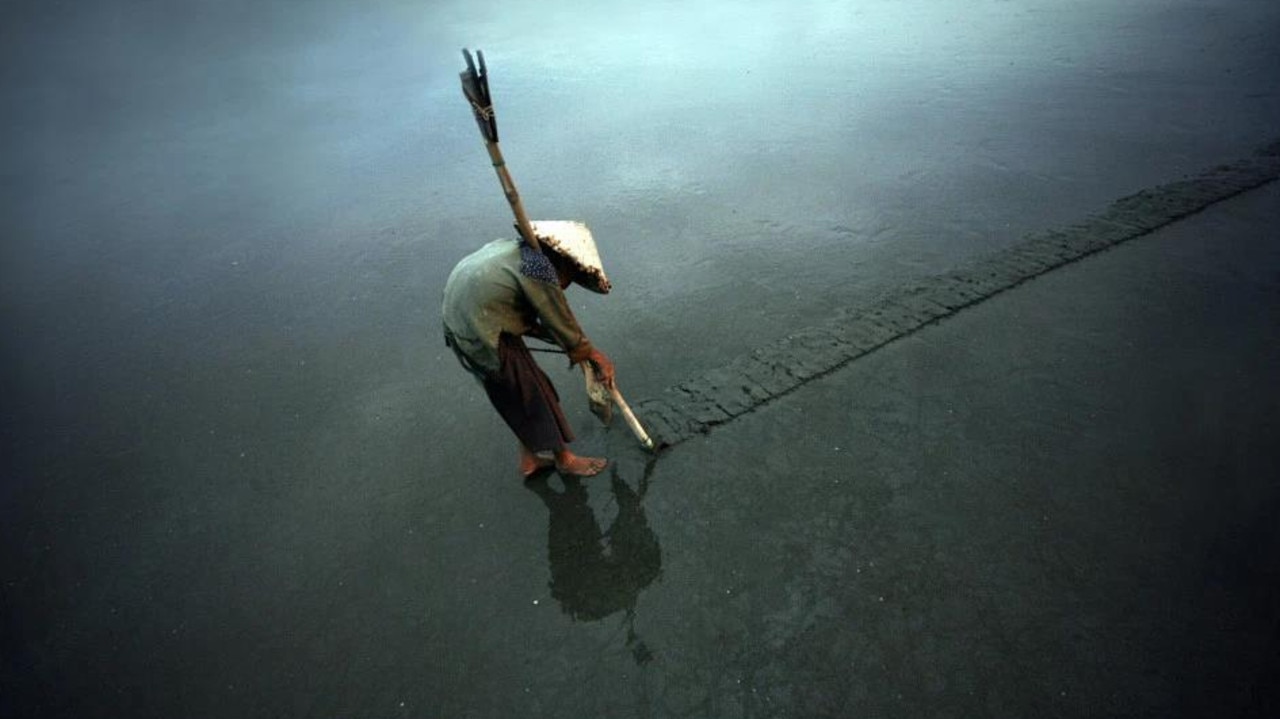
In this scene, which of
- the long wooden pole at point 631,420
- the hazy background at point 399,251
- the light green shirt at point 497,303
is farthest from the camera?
the long wooden pole at point 631,420

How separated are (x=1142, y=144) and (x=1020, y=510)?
17.7 ft

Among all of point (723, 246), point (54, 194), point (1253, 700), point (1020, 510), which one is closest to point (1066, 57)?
point (723, 246)

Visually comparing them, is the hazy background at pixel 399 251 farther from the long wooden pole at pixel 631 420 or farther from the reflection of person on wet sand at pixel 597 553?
the long wooden pole at pixel 631 420

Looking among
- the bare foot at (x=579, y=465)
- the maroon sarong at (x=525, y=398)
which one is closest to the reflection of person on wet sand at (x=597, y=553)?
the bare foot at (x=579, y=465)

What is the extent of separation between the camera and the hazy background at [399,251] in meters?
3.15

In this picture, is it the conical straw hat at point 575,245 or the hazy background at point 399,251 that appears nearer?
the conical straw hat at point 575,245

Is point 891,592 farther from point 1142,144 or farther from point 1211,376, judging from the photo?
point 1142,144

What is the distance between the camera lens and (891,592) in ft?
9.05

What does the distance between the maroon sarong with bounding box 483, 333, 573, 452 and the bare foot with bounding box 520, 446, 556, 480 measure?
0.65 feet

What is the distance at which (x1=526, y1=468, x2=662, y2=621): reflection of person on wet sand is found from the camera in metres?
2.93

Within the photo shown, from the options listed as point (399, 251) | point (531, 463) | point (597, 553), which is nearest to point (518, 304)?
point (531, 463)

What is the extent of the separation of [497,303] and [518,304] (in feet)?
0.35

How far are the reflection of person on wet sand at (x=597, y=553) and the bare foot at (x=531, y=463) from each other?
0.12 m

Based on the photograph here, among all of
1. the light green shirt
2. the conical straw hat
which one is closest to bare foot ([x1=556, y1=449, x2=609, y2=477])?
the light green shirt
